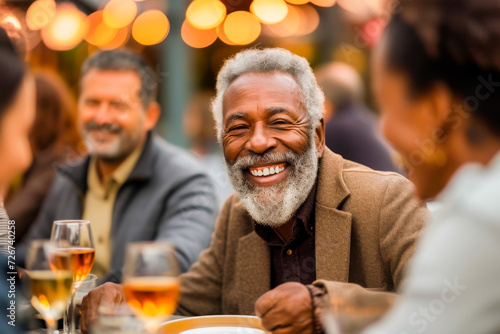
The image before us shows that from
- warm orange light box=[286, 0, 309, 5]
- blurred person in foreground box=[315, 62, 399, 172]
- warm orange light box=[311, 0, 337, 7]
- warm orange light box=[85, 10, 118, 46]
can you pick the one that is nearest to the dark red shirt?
blurred person in foreground box=[315, 62, 399, 172]

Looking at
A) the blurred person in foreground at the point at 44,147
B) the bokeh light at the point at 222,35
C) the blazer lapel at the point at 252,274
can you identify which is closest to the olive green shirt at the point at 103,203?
the blurred person in foreground at the point at 44,147

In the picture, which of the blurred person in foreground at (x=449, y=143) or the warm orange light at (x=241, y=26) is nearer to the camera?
the blurred person in foreground at (x=449, y=143)

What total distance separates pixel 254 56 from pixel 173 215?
1.21 metres

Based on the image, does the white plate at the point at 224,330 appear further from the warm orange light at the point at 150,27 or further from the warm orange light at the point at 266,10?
the warm orange light at the point at 266,10

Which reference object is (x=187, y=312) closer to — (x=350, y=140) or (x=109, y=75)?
(x=109, y=75)

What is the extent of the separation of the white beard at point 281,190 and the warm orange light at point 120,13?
13.9 ft

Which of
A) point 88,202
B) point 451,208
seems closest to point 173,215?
point 88,202

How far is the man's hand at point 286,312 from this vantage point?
1.52 metres

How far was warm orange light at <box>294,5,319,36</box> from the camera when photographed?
6.82 metres

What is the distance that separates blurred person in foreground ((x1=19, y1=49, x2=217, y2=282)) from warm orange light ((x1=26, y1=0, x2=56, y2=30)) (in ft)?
6.99

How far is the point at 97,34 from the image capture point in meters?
5.93

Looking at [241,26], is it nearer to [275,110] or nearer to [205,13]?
[205,13]

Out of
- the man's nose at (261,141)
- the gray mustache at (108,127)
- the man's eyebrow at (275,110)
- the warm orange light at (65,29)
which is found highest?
the warm orange light at (65,29)

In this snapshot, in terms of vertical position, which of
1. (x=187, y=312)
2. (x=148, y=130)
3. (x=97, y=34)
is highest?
(x=97, y=34)
